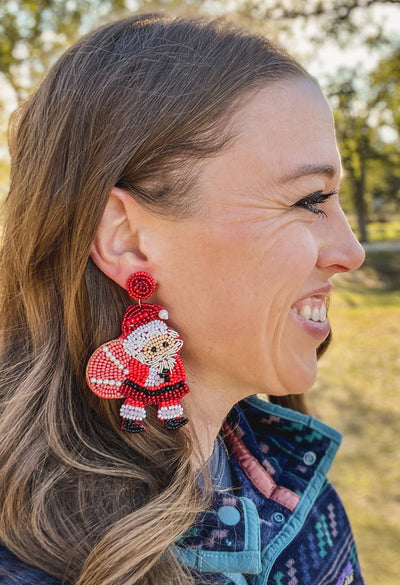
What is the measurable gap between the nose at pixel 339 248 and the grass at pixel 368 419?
0.96 metres

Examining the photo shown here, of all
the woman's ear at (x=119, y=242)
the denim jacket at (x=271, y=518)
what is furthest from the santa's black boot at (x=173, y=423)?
the woman's ear at (x=119, y=242)

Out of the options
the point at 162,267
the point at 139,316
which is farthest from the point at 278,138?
the point at 139,316

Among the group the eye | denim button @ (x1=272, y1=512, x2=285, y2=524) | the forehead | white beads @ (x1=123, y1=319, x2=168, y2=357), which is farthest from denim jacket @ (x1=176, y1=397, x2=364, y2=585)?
the forehead

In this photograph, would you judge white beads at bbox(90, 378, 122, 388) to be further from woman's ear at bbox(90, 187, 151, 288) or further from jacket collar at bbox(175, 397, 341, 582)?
jacket collar at bbox(175, 397, 341, 582)

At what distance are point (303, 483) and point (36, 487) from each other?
92 cm

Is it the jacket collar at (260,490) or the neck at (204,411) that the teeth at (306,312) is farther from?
the jacket collar at (260,490)

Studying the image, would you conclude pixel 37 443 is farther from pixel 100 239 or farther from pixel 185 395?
pixel 100 239

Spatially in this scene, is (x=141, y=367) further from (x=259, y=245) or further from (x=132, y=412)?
(x=259, y=245)

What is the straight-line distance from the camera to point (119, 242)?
5.30ft

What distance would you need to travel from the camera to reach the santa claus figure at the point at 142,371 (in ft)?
5.09

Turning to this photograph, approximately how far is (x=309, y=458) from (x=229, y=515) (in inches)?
21.7

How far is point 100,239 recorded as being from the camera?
1.60m

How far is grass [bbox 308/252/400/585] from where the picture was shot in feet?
13.7

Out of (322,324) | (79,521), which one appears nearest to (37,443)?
(79,521)
